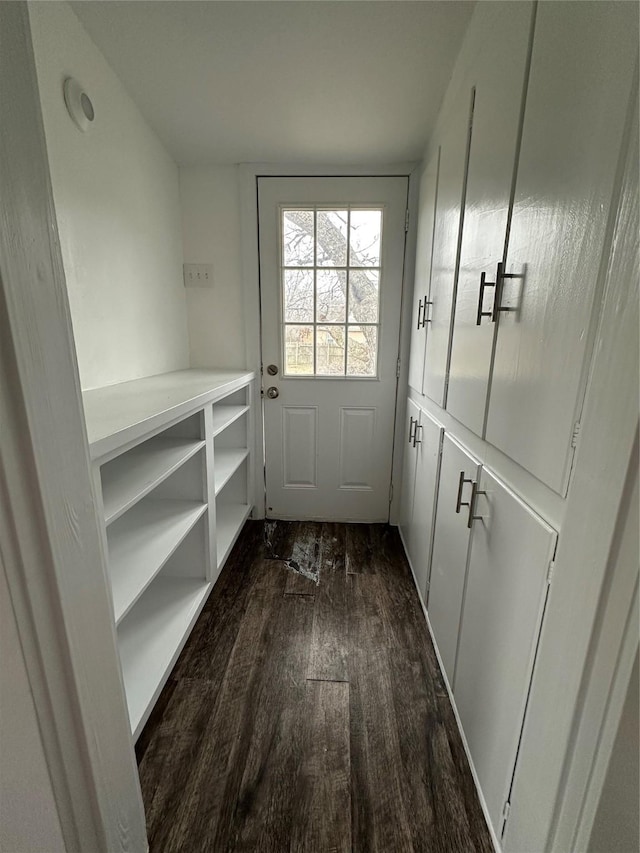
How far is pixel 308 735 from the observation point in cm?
110

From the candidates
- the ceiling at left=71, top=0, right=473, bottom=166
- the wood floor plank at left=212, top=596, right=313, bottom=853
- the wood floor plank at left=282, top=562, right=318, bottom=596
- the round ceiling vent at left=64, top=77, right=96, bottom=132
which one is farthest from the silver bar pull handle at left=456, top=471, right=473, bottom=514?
the round ceiling vent at left=64, top=77, right=96, bottom=132

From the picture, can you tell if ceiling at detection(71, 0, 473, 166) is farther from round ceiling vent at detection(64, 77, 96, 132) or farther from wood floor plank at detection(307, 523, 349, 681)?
wood floor plank at detection(307, 523, 349, 681)

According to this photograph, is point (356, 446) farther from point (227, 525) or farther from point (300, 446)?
point (227, 525)

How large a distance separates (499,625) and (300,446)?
1.63 meters

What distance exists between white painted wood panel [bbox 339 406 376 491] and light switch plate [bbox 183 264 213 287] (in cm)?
117

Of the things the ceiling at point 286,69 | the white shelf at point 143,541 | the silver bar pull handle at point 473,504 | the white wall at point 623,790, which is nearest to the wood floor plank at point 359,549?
the white shelf at point 143,541

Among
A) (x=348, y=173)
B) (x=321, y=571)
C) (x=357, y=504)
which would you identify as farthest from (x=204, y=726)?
(x=348, y=173)

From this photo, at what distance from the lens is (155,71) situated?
4.67 feet

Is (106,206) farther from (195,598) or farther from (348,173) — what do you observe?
→ (195,598)

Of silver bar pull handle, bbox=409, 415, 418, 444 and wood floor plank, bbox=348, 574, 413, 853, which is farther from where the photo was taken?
silver bar pull handle, bbox=409, 415, 418, 444

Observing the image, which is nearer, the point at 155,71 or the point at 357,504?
the point at 155,71

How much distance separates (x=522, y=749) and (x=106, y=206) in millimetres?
2153

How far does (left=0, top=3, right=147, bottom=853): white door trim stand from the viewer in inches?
17.8

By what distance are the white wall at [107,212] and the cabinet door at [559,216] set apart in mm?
1401
